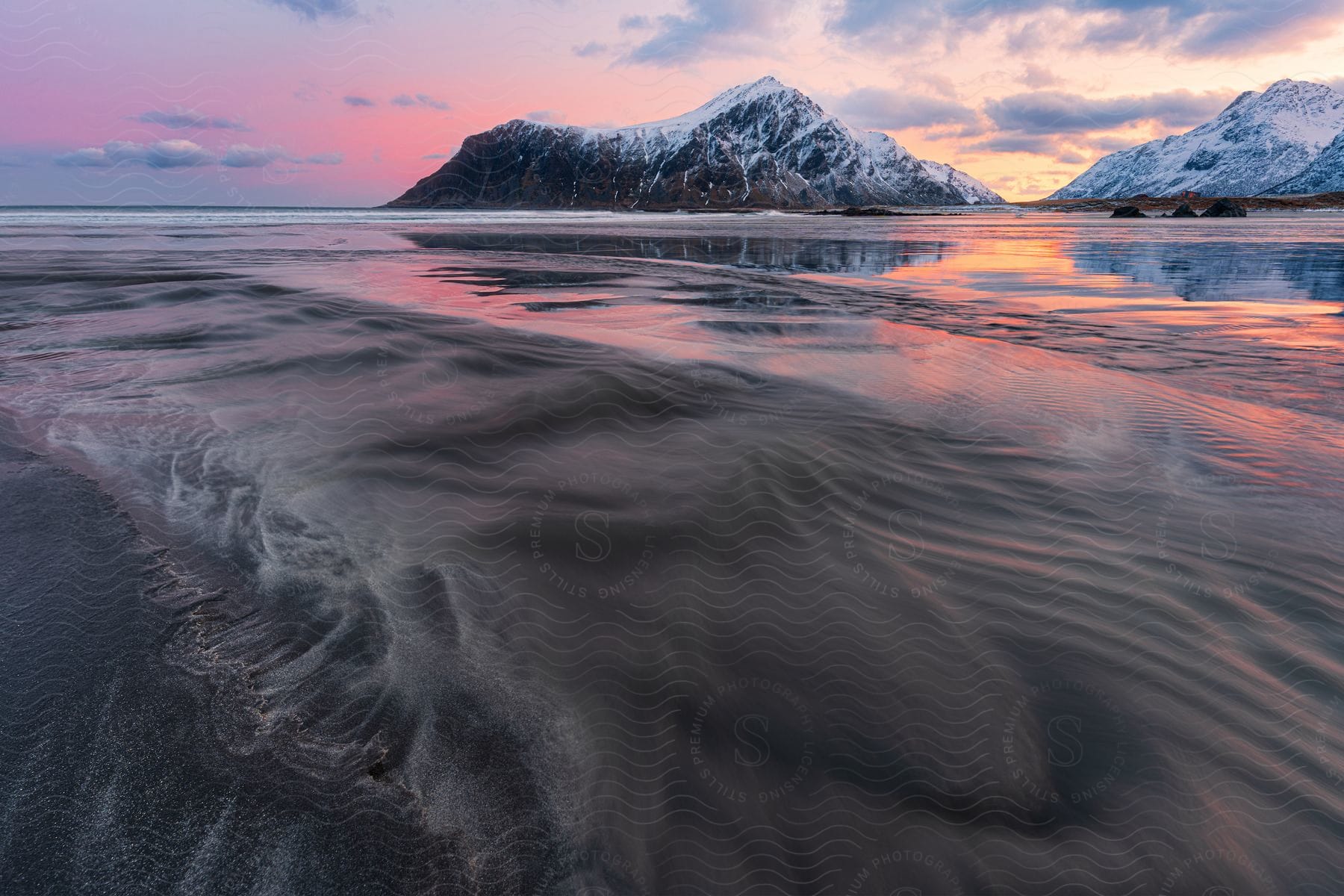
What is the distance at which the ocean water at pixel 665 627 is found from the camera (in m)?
2.22

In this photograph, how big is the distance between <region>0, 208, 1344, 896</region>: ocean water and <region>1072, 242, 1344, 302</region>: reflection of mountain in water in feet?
33.4

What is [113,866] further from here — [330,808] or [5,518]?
[5,518]

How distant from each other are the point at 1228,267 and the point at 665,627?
1078 inches

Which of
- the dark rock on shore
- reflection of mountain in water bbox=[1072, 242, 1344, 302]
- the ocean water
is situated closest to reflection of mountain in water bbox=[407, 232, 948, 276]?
reflection of mountain in water bbox=[1072, 242, 1344, 302]

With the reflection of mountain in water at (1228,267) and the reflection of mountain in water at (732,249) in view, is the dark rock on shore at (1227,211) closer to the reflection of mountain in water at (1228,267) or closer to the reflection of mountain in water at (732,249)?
the reflection of mountain in water at (1228,267)

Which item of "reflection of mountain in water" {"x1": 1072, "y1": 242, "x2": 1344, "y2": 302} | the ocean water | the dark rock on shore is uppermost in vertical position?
the dark rock on shore

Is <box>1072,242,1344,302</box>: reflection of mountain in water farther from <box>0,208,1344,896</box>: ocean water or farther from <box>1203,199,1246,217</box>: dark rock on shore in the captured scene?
<box>1203,199,1246,217</box>: dark rock on shore

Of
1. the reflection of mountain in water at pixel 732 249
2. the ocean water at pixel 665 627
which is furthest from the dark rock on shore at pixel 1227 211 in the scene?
the ocean water at pixel 665 627

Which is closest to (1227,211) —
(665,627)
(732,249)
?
(732,249)

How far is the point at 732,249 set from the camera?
102 feet

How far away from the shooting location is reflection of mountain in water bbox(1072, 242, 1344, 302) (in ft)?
50.5

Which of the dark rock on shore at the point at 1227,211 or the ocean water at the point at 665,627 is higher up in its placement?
the dark rock on shore at the point at 1227,211

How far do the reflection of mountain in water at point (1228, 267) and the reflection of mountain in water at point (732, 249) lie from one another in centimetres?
694

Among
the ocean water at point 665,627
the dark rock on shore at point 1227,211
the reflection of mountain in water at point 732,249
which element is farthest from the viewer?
the dark rock on shore at point 1227,211
